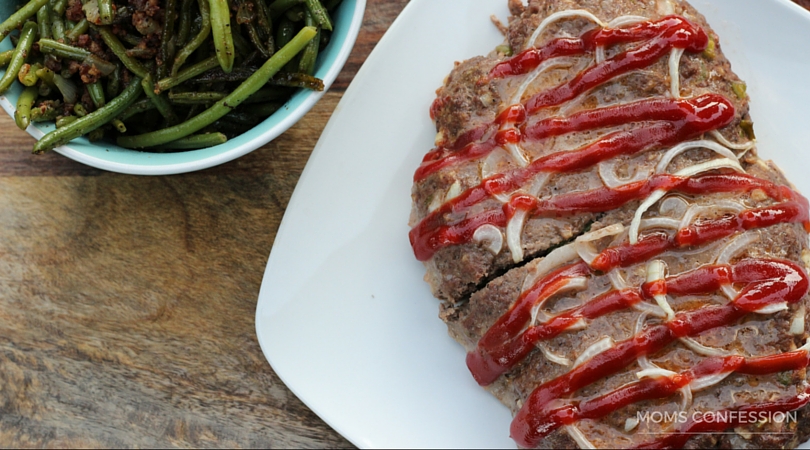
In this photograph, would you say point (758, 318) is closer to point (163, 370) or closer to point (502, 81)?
point (502, 81)

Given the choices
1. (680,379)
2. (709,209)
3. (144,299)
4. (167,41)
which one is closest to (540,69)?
(709,209)

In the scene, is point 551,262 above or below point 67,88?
below

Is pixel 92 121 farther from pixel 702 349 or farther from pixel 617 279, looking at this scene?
pixel 702 349

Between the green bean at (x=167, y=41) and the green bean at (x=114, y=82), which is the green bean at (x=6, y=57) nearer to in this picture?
the green bean at (x=114, y=82)

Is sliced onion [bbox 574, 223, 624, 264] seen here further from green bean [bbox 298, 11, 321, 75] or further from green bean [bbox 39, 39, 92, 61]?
green bean [bbox 39, 39, 92, 61]

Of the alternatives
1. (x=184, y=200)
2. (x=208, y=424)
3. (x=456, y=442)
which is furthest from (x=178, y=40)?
(x=456, y=442)

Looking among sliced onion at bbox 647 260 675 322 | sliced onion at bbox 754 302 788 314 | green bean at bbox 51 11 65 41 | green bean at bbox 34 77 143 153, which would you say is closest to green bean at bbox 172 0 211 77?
green bean at bbox 34 77 143 153

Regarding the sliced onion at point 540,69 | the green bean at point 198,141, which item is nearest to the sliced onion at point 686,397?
the sliced onion at point 540,69
